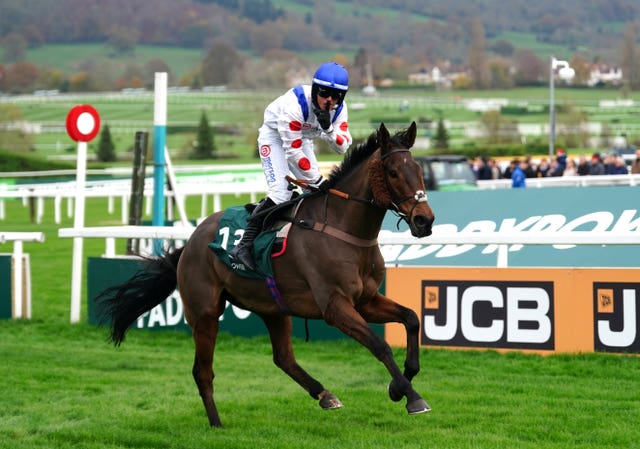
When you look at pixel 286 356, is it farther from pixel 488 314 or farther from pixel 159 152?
pixel 159 152

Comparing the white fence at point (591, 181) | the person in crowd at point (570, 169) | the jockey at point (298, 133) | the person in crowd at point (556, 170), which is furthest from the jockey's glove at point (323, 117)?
the person in crowd at point (556, 170)

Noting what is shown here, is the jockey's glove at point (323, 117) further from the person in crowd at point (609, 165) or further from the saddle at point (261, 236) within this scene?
the person in crowd at point (609, 165)

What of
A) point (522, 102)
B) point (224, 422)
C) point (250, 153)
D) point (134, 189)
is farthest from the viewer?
point (522, 102)

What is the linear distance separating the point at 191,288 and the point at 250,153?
4776 centimetres

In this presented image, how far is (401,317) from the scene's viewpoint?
5.92 meters

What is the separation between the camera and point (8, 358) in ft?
29.0

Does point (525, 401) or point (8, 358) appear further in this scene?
point (8, 358)

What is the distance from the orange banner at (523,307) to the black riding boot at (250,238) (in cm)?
251

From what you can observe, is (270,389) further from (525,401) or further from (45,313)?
(45,313)

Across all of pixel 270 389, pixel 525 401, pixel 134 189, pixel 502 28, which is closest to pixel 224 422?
pixel 270 389

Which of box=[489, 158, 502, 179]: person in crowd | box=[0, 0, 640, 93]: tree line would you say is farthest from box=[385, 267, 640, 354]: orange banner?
box=[0, 0, 640, 93]: tree line

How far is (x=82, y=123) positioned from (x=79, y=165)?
0.45 m

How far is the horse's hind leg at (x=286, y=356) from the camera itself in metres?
6.26

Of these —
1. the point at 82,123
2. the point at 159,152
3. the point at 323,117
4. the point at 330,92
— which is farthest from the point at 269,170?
the point at 82,123
